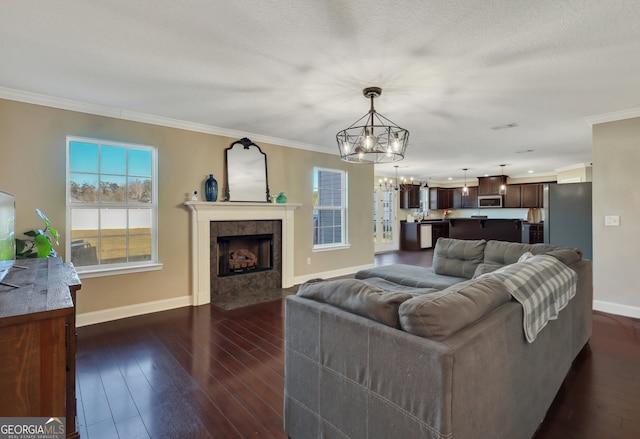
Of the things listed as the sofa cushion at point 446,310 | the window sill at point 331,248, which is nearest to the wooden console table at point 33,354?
the sofa cushion at point 446,310

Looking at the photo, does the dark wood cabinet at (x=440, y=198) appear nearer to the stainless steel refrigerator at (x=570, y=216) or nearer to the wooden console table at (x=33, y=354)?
the stainless steel refrigerator at (x=570, y=216)

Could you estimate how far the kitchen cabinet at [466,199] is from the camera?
10.8 metres

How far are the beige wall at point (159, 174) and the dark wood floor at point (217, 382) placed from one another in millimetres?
554

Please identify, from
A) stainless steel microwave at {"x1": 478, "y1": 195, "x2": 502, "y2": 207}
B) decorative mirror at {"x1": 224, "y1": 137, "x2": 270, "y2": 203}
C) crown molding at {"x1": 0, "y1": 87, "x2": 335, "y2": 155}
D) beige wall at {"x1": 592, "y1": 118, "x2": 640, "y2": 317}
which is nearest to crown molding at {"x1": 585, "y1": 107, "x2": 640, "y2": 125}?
beige wall at {"x1": 592, "y1": 118, "x2": 640, "y2": 317}

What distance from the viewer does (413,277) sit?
3.57 meters

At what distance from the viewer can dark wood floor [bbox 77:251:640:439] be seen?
6.07 ft

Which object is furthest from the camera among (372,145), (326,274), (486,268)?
(326,274)

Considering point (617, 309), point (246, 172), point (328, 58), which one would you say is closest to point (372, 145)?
point (328, 58)

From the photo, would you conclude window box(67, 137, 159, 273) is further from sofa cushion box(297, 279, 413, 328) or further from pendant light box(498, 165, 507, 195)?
pendant light box(498, 165, 507, 195)

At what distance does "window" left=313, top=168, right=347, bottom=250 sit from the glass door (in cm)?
371

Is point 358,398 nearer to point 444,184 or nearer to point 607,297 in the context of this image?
point 607,297

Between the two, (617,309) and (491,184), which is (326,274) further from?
(491,184)

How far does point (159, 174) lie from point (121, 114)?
0.78m

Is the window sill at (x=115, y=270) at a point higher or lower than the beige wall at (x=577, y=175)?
lower
